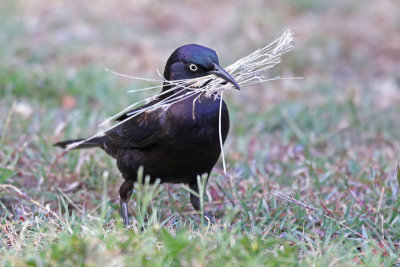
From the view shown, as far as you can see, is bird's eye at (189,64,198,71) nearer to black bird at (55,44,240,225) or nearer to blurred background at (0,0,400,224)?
black bird at (55,44,240,225)

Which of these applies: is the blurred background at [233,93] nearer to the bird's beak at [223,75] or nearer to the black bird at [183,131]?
the black bird at [183,131]

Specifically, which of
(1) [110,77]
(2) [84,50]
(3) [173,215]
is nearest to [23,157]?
(3) [173,215]

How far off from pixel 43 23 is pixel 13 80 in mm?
2611

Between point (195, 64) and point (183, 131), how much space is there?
0.38 metres

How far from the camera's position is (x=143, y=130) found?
384cm

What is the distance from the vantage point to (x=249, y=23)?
830 centimetres

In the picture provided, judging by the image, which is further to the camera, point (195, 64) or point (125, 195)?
point (125, 195)

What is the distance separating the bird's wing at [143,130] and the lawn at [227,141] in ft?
1.30

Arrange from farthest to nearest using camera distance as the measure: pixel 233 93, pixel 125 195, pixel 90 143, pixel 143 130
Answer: pixel 233 93, pixel 90 143, pixel 125 195, pixel 143 130

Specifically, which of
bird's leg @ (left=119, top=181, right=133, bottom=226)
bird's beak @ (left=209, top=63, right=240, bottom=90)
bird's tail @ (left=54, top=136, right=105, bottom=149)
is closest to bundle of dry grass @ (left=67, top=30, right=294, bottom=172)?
bird's beak @ (left=209, top=63, right=240, bottom=90)

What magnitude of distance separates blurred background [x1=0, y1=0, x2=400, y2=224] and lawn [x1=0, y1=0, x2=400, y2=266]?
18 millimetres

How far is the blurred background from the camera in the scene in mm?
4668

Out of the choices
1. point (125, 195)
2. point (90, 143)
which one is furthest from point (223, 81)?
point (90, 143)

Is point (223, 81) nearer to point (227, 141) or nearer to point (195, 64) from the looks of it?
point (195, 64)
